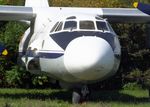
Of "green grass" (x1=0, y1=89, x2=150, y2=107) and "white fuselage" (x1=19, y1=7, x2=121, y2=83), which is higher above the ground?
"white fuselage" (x1=19, y1=7, x2=121, y2=83)

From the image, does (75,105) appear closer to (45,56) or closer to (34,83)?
(45,56)

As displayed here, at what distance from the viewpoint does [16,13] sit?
1722 centimetres

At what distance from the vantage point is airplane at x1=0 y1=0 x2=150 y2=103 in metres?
12.6

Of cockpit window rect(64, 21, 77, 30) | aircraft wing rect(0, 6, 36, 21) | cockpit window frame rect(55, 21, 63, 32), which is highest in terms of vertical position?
cockpit window rect(64, 21, 77, 30)

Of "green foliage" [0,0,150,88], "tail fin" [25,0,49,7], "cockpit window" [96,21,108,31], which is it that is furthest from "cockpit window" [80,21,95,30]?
"green foliage" [0,0,150,88]

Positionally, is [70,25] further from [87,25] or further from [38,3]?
[38,3]

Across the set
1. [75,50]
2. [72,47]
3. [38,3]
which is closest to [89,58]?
[75,50]

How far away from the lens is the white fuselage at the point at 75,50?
12508 mm

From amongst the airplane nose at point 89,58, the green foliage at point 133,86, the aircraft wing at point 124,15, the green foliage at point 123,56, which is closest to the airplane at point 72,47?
the airplane nose at point 89,58

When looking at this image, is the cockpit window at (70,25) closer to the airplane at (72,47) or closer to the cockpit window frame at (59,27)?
the airplane at (72,47)

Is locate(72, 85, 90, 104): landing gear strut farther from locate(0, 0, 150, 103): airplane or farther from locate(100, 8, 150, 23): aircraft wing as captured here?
locate(100, 8, 150, 23): aircraft wing

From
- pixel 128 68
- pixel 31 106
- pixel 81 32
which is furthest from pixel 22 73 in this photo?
pixel 31 106

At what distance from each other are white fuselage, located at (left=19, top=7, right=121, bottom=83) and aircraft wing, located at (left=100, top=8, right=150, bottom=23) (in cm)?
208

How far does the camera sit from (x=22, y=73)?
20750 millimetres
